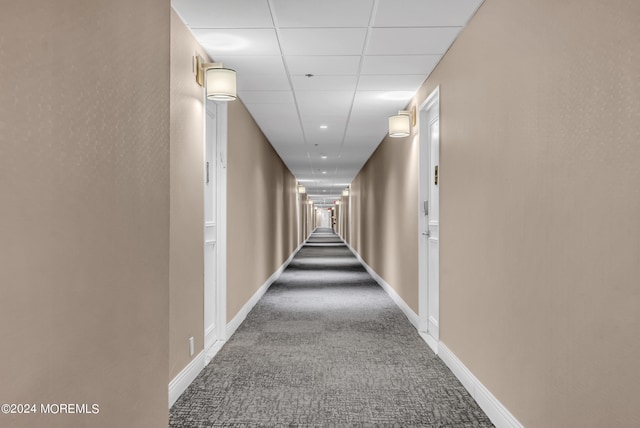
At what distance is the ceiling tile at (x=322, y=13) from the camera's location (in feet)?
9.46

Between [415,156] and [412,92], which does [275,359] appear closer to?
[415,156]

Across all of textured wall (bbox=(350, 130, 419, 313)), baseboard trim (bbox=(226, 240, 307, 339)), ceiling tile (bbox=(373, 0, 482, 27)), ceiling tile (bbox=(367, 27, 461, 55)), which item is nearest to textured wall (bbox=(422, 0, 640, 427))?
ceiling tile (bbox=(373, 0, 482, 27))

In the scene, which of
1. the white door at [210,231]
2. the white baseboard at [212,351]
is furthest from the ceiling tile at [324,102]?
the white baseboard at [212,351]

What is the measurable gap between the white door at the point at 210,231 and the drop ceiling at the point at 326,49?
1.97 feet

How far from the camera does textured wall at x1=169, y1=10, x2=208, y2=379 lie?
3.06m

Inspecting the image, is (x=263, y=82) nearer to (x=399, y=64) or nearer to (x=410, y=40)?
(x=399, y=64)

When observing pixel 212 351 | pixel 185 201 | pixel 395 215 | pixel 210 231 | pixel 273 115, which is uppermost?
pixel 273 115

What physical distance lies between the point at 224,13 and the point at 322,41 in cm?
81

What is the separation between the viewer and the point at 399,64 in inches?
163

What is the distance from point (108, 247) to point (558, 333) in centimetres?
181

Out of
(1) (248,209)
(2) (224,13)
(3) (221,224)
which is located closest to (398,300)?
(1) (248,209)

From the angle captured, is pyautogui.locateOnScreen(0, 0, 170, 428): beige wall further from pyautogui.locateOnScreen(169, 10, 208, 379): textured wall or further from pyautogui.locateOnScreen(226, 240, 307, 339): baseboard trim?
pyautogui.locateOnScreen(226, 240, 307, 339): baseboard trim

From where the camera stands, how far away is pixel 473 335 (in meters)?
3.19

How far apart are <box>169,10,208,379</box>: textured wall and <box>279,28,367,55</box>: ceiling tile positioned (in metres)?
0.71
